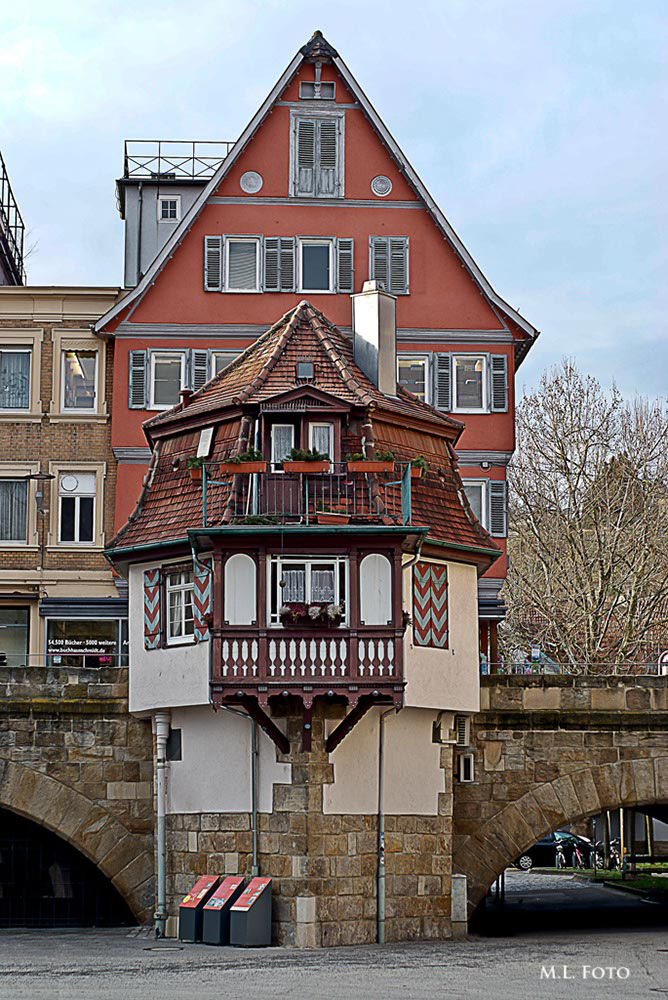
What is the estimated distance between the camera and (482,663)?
34031 millimetres

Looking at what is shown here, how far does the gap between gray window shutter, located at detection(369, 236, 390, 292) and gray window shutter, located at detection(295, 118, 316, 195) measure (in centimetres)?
183

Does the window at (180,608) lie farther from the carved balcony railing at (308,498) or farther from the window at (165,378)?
the window at (165,378)

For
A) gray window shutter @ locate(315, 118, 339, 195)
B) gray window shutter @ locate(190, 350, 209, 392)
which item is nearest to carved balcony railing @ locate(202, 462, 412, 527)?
gray window shutter @ locate(190, 350, 209, 392)

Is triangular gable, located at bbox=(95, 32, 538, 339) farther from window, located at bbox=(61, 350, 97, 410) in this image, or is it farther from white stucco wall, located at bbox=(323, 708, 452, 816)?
white stucco wall, located at bbox=(323, 708, 452, 816)

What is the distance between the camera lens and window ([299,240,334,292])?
1575 inches

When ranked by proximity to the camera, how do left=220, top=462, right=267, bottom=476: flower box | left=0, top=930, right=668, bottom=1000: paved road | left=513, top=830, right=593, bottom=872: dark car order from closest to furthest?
1. left=0, top=930, right=668, bottom=1000: paved road
2. left=220, top=462, right=267, bottom=476: flower box
3. left=513, top=830, right=593, bottom=872: dark car

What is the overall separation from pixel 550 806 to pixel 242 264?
14.9 metres

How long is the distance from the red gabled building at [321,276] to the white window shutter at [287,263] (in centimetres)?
3

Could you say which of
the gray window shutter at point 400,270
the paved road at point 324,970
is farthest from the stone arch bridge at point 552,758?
the gray window shutter at point 400,270

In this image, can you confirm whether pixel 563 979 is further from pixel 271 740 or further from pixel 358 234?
pixel 358 234

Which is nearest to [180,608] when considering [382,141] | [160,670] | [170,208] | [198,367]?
[160,670]

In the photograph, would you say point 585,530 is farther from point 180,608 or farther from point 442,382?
point 180,608

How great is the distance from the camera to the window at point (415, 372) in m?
40.0

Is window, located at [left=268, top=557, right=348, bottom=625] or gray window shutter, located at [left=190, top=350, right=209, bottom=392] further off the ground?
gray window shutter, located at [left=190, top=350, right=209, bottom=392]
